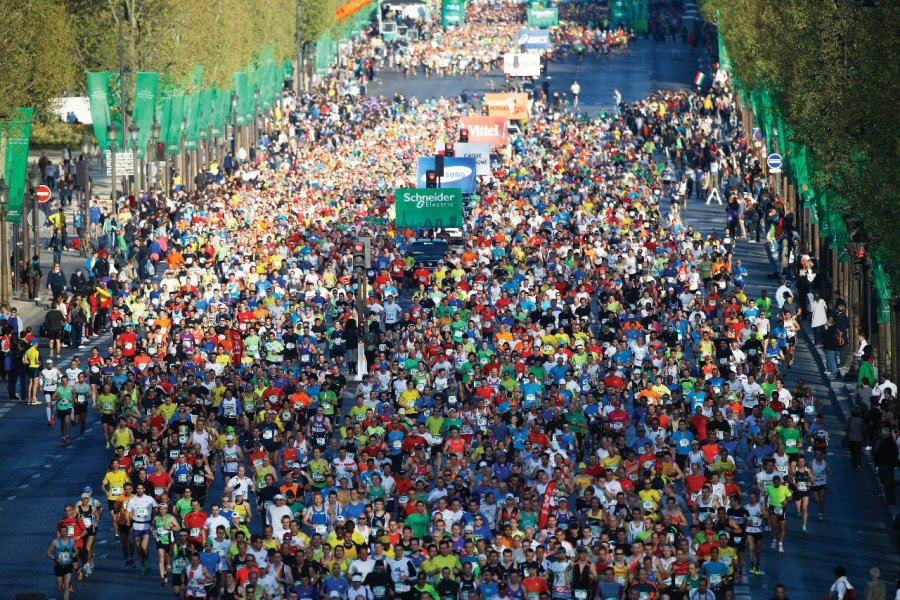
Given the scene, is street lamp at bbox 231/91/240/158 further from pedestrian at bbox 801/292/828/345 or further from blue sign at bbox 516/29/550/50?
pedestrian at bbox 801/292/828/345

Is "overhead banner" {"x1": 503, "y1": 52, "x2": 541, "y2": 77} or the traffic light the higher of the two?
the traffic light

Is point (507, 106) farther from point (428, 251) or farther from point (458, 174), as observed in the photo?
point (428, 251)

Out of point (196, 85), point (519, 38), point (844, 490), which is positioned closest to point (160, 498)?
point (844, 490)

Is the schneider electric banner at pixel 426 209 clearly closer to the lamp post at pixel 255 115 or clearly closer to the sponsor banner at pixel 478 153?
the sponsor banner at pixel 478 153

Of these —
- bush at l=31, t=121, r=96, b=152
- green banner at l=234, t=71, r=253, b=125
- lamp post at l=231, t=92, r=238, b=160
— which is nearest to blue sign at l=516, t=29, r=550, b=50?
lamp post at l=231, t=92, r=238, b=160

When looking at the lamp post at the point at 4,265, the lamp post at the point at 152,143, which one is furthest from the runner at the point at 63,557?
the lamp post at the point at 152,143

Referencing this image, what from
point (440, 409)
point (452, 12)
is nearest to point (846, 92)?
point (440, 409)
